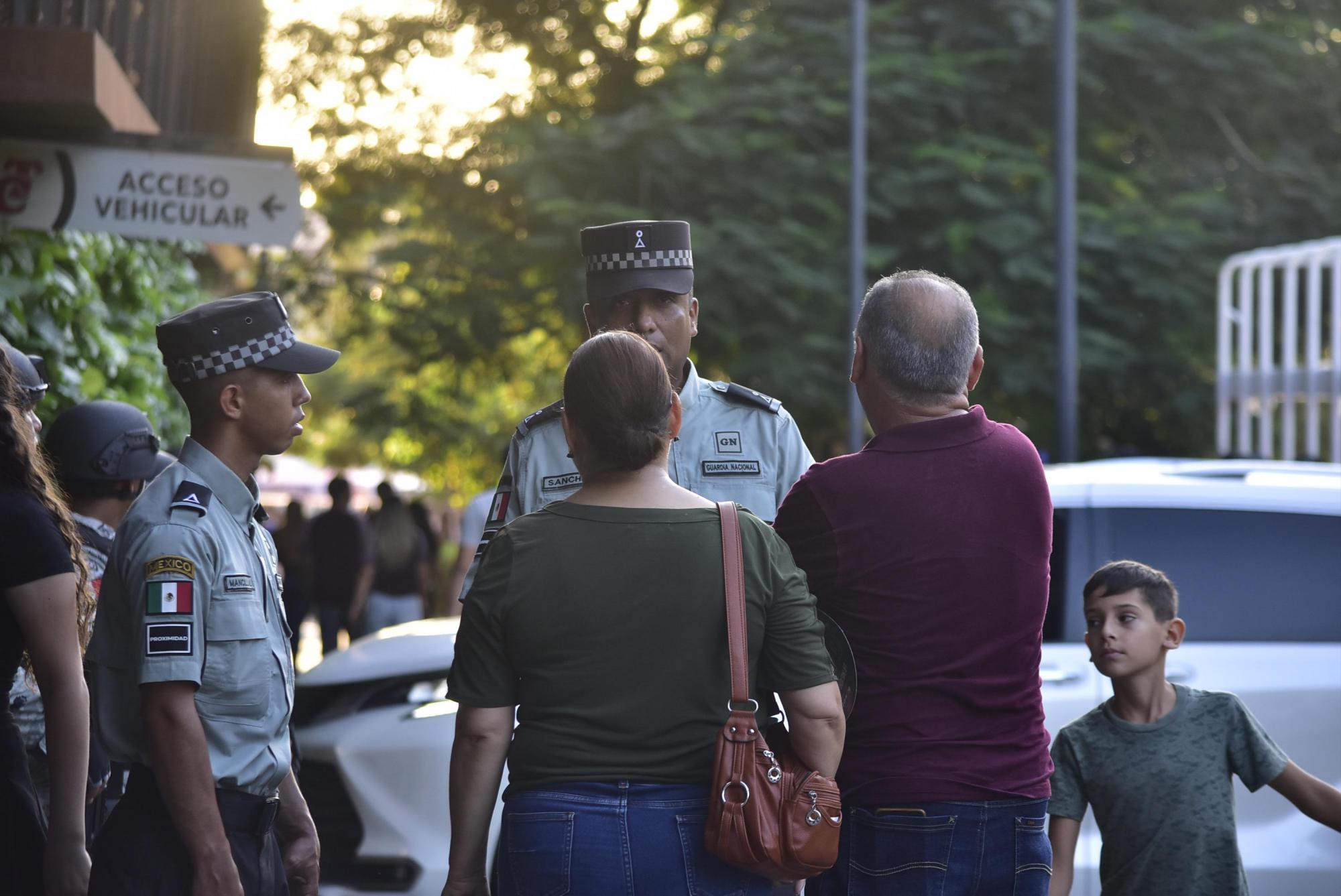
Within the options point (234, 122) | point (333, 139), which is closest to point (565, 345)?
point (333, 139)

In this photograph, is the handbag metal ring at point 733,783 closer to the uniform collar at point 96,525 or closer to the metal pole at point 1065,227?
the uniform collar at point 96,525

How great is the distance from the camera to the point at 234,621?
119 inches

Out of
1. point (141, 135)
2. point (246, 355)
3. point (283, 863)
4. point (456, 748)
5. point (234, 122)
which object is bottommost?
point (283, 863)

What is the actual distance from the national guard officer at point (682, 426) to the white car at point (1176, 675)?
2144mm

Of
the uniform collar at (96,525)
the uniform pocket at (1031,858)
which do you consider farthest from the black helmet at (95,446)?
the uniform pocket at (1031,858)

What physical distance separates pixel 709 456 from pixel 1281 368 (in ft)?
35.9

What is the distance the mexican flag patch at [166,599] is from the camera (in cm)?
293

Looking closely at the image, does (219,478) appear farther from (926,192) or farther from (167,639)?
(926,192)

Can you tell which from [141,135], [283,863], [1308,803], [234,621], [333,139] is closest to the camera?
[234,621]

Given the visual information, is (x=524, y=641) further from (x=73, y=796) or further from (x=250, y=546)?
(x=73, y=796)

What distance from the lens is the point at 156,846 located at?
291 cm

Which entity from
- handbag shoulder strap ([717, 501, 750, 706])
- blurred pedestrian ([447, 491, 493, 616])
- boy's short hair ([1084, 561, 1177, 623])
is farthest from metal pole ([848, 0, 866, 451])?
handbag shoulder strap ([717, 501, 750, 706])

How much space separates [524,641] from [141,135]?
4.39 meters

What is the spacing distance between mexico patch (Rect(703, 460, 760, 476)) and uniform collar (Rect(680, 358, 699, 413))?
14 cm
